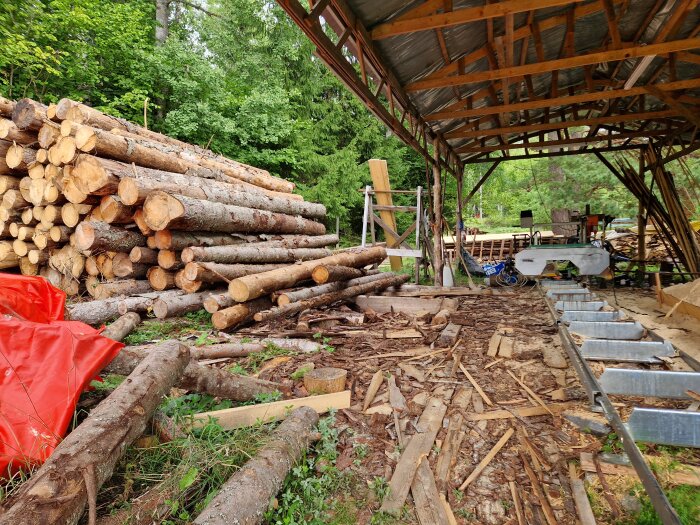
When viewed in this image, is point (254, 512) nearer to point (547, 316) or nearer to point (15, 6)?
point (547, 316)

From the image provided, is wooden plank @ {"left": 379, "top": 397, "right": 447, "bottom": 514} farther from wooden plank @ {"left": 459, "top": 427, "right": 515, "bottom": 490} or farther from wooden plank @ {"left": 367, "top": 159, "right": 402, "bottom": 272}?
wooden plank @ {"left": 367, "top": 159, "right": 402, "bottom": 272}

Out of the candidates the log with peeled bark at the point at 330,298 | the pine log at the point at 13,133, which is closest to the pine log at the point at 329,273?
the log with peeled bark at the point at 330,298

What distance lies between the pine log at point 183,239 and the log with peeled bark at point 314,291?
156 cm

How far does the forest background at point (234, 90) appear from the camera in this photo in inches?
402

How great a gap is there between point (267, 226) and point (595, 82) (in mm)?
7737

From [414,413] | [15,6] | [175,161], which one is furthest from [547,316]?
[15,6]

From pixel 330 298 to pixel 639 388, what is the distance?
420 cm

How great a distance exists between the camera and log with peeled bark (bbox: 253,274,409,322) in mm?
5281

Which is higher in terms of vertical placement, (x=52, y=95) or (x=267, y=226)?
(x=52, y=95)


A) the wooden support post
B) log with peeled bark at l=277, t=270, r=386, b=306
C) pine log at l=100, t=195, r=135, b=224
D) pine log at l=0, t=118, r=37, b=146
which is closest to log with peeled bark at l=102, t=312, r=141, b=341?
pine log at l=100, t=195, r=135, b=224

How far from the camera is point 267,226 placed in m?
7.28

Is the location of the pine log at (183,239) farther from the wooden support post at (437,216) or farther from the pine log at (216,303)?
the wooden support post at (437,216)

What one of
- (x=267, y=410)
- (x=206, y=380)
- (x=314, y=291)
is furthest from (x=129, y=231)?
(x=267, y=410)

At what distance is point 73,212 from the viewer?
5.73 m
